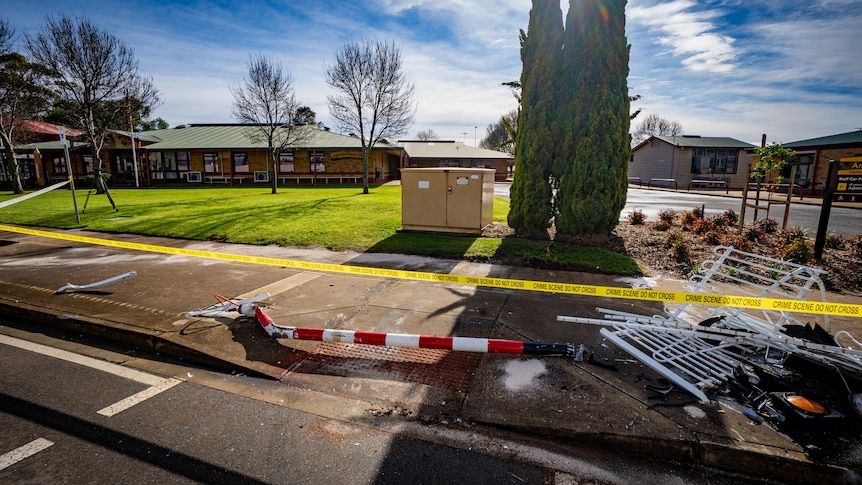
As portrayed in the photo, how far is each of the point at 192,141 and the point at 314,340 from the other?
4037cm

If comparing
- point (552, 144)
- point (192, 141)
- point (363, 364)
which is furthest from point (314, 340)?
point (192, 141)

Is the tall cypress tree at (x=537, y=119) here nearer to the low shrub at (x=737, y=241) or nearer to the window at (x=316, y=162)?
the low shrub at (x=737, y=241)

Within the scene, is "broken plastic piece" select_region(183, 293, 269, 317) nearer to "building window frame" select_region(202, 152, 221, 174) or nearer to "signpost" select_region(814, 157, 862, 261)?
"signpost" select_region(814, 157, 862, 261)

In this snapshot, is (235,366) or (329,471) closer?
(329,471)

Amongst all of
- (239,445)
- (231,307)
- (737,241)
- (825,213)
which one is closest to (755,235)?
(737,241)

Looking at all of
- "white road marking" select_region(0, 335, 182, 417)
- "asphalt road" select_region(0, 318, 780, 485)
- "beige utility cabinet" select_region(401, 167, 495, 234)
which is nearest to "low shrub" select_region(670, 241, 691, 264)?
"beige utility cabinet" select_region(401, 167, 495, 234)

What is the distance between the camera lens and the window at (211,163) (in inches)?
1443

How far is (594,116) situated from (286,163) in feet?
107

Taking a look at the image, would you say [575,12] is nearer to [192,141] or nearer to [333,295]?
[333,295]

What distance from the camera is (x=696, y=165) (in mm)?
41219

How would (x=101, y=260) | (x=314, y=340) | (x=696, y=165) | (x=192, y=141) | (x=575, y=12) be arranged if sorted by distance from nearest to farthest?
(x=314, y=340)
(x=101, y=260)
(x=575, y=12)
(x=192, y=141)
(x=696, y=165)

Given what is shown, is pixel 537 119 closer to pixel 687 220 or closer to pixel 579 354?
pixel 687 220

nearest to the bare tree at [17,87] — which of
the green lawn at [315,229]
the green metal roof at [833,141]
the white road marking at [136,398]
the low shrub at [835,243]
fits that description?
the green lawn at [315,229]

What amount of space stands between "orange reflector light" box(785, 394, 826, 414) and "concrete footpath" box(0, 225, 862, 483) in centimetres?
25
